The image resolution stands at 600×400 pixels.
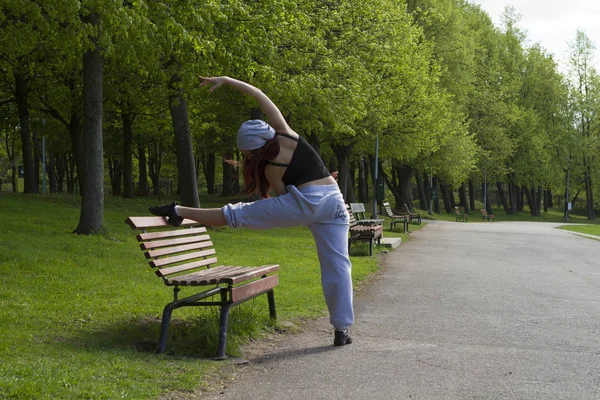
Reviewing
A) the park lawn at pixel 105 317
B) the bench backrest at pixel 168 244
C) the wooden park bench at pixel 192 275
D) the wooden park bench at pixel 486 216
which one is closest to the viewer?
the park lawn at pixel 105 317

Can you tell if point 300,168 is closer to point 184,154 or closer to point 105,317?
point 105,317

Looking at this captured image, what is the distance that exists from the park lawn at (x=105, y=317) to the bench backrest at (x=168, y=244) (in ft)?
1.73

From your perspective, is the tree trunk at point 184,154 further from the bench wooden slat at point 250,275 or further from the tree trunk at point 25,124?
the bench wooden slat at point 250,275

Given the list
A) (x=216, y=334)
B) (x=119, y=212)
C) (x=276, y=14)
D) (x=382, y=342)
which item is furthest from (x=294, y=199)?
(x=119, y=212)

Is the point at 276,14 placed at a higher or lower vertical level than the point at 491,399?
higher

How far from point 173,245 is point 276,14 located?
11315 millimetres

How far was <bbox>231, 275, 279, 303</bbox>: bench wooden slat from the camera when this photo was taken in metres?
5.91

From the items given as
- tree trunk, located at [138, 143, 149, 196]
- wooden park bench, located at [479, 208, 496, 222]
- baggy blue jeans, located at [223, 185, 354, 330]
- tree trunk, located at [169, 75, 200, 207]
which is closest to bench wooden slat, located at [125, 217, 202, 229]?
baggy blue jeans, located at [223, 185, 354, 330]

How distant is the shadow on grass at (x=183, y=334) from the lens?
5707mm

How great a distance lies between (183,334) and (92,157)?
336 inches

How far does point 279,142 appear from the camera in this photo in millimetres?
5688

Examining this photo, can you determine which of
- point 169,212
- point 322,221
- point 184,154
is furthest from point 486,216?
point 169,212

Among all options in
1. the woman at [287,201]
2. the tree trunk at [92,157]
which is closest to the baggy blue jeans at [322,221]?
the woman at [287,201]

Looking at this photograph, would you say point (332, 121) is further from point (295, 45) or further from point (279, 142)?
point (279, 142)
